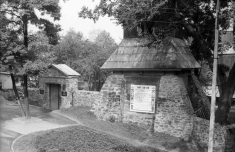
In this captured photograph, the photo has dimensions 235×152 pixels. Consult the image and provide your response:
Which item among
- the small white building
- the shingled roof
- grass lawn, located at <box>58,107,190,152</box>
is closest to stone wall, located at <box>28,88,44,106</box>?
the small white building

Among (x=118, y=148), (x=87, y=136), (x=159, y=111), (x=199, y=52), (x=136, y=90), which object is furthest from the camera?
(x=199, y=52)

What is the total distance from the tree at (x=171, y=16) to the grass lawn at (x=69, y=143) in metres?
4.43

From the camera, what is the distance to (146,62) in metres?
13.6

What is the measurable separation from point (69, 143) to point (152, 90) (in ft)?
19.4

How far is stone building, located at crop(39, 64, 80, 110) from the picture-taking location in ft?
59.1

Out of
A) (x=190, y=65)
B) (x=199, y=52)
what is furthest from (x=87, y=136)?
(x=199, y=52)

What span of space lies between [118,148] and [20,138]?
14.2ft

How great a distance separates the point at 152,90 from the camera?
1340 centimetres

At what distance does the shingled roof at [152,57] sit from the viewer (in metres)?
12.7

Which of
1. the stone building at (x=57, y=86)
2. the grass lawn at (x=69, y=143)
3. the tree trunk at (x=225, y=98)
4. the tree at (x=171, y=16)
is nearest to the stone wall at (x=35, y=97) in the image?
the stone building at (x=57, y=86)

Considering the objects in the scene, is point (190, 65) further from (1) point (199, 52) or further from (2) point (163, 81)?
(1) point (199, 52)

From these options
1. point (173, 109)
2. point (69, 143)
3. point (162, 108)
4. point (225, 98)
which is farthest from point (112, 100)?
point (225, 98)

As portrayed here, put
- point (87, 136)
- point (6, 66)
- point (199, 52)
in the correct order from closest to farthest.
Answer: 1. point (87, 136)
2. point (6, 66)
3. point (199, 52)

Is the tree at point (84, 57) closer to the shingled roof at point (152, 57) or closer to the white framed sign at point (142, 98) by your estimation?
the shingled roof at point (152, 57)
